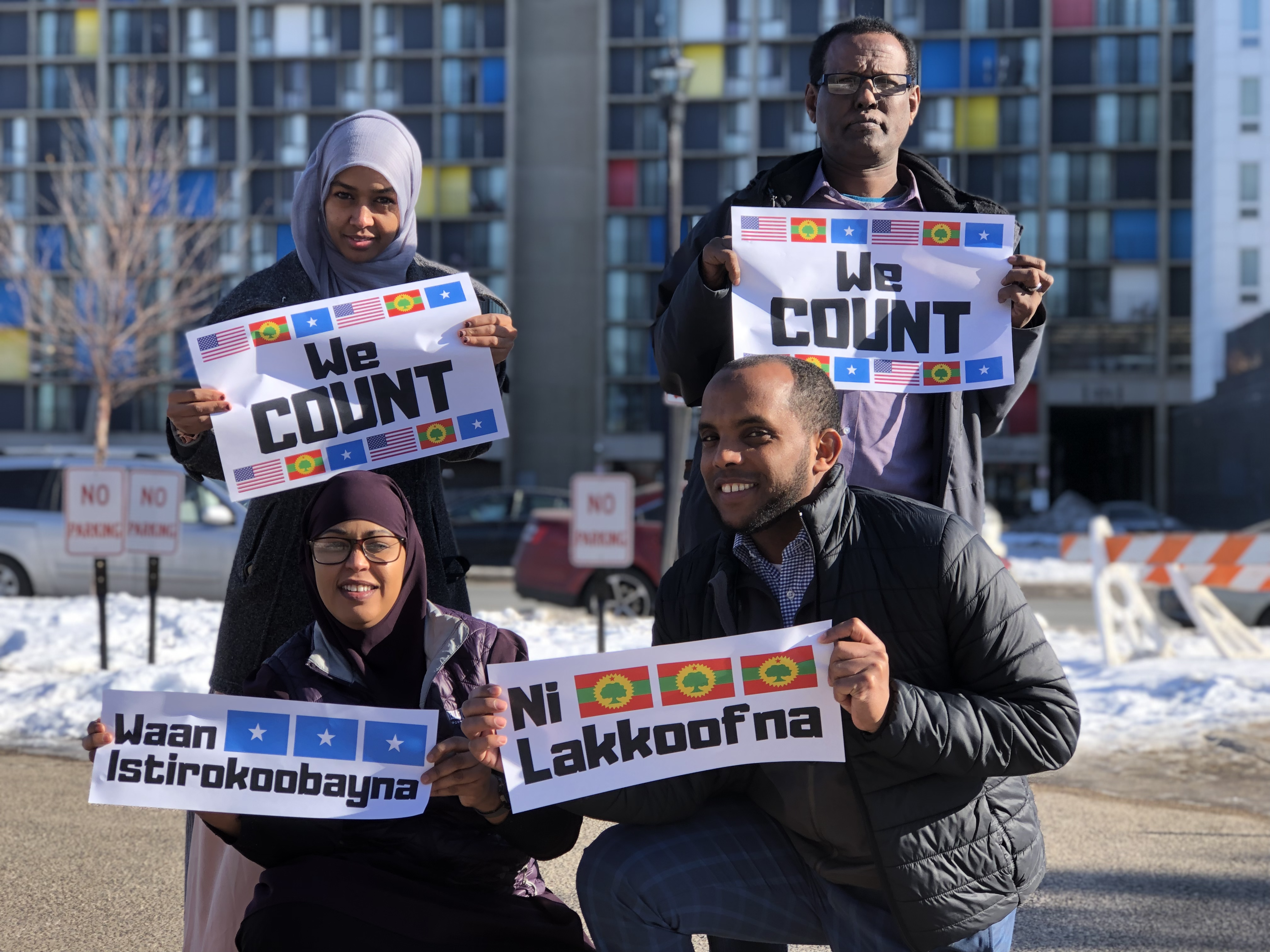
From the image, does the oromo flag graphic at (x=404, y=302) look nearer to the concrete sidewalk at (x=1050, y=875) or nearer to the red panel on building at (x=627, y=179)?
the concrete sidewalk at (x=1050, y=875)

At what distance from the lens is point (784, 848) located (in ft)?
8.48

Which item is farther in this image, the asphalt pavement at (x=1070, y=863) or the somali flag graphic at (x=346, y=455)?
the asphalt pavement at (x=1070, y=863)

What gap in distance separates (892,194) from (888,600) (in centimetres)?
130

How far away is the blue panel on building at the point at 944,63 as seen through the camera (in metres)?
53.1

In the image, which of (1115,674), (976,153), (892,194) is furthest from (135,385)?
(976,153)

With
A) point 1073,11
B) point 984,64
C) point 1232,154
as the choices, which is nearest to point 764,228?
Result: point 984,64

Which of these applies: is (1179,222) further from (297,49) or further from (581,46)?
(297,49)

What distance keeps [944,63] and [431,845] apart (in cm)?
5481

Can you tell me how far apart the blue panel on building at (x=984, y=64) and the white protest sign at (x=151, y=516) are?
49.4 m

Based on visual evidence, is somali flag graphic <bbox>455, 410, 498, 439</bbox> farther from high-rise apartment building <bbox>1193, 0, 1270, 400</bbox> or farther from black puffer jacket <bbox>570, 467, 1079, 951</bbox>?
high-rise apartment building <bbox>1193, 0, 1270, 400</bbox>

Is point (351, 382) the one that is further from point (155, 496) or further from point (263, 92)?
point (263, 92)

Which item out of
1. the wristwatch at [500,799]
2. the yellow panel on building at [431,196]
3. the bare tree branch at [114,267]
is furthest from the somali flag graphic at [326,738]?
the yellow panel on building at [431,196]

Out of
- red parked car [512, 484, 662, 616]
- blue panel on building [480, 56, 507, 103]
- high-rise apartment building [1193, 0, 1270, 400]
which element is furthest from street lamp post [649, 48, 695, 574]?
high-rise apartment building [1193, 0, 1270, 400]

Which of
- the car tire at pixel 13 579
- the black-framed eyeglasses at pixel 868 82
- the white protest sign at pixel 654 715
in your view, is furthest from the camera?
the car tire at pixel 13 579
